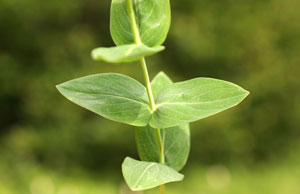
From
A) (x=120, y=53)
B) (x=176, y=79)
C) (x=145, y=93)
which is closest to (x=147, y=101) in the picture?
(x=145, y=93)

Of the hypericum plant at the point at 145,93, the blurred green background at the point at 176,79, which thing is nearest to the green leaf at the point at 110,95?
the hypericum plant at the point at 145,93

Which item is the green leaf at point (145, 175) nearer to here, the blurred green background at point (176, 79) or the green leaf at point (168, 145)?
the green leaf at point (168, 145)

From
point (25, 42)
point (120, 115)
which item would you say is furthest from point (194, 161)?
point (120, 115)

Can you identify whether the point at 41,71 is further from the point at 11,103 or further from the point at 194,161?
the point at 194,161

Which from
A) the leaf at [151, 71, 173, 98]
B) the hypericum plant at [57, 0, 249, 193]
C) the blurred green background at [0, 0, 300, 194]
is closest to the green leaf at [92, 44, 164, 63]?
the hypericum plant at [57, 0, 249, 193]

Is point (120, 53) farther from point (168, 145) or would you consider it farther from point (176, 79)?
point (176, 79)

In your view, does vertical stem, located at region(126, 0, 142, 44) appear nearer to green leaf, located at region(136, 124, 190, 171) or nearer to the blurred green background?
green leaf, located at region(136, 124, 190, 171)
